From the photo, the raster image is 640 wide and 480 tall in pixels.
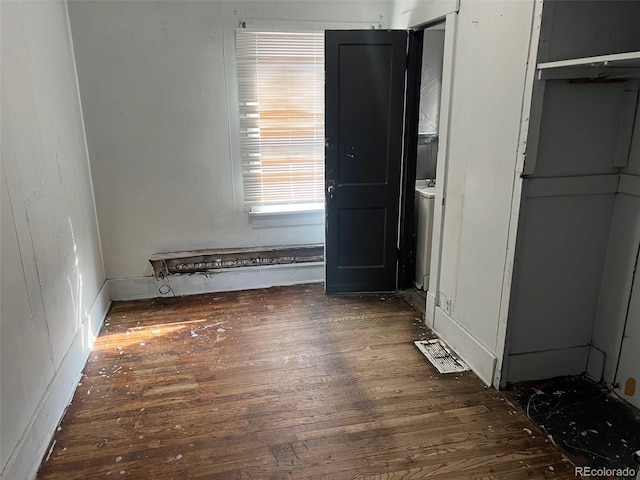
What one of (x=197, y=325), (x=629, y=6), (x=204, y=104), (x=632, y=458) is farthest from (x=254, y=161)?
(x=632, y=458)

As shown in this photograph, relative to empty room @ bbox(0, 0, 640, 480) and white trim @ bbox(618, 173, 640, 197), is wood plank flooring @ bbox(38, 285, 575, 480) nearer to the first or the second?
empty room @ bbox(0, 0, 640, 480)

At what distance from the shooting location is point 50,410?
7.57 feet

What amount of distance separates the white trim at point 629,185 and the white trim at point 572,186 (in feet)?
0.09

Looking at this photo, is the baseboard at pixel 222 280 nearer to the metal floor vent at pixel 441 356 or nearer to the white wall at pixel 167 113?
the white wall at pixel 167 113

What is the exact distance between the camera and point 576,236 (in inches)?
98.6

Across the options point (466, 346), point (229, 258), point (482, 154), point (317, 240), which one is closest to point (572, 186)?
point (482, 154)

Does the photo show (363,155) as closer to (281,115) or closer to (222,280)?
(281,115)

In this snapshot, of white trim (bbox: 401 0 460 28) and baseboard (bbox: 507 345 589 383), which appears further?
white trim (bbox: 401 0 460 28)

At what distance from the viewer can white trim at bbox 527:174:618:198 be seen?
2.36 m

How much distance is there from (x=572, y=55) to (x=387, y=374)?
77.6 inches

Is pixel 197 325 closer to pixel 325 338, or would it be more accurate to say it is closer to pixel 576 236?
pixel 325 338

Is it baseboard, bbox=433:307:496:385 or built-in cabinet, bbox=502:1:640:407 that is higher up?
built-in cabinet, bbox=502:1:640:407
